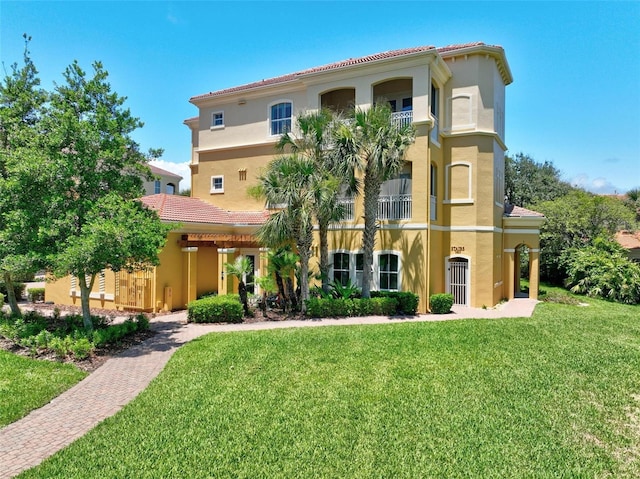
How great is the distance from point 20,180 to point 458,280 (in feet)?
61.9

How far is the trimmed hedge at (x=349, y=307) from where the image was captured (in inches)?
642

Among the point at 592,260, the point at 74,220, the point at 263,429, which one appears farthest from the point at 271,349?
the point at 592,260

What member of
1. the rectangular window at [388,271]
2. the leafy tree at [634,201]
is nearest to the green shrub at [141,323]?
the rectangular window at [388,271]

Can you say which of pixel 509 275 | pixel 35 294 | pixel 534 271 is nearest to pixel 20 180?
pixel 35 294

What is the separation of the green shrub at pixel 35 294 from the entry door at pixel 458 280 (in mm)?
22235

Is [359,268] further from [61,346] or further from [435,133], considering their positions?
[61,346]

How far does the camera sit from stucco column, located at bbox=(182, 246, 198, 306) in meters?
18.9

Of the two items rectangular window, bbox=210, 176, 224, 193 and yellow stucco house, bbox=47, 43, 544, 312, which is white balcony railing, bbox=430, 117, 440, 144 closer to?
yellow stucco house, bbox=47, 43, 544, 312

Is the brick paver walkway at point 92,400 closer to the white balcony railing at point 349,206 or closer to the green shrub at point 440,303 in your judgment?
the green shrub at point 440,303

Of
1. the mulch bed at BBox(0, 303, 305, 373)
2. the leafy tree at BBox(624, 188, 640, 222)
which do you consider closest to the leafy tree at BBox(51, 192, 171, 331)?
→ the mulch bed at BBox(0, 303, 305, 373)

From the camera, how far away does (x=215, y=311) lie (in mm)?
15570

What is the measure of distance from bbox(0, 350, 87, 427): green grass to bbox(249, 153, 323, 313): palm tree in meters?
8.46

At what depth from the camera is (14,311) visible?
1514 cm

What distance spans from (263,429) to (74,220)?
9032 mm
